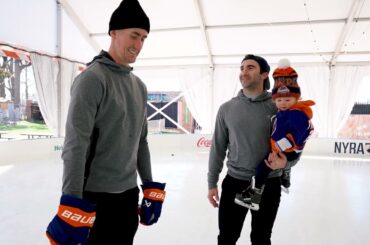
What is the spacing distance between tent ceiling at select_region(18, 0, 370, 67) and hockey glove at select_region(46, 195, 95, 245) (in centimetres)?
653

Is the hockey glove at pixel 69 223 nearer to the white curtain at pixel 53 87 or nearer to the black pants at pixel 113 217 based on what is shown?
the black pants at pixel 113 217

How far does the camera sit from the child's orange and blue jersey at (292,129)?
4.52 feet

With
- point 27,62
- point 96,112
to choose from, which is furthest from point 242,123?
point 27,62

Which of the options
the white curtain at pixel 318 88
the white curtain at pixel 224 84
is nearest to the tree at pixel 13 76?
the white curtain at pixel 224 84

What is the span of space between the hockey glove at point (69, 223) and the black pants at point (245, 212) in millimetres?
897

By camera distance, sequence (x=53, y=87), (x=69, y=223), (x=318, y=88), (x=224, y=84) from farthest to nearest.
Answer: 1. (x=224, y=84)
2. (x=318, y=88)
3. (x=53, y=87)
4. (x=69, y=223)

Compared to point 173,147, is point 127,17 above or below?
above

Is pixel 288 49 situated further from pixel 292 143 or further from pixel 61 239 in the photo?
pixel 61 239

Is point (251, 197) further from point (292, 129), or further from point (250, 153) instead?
point (292, 129)

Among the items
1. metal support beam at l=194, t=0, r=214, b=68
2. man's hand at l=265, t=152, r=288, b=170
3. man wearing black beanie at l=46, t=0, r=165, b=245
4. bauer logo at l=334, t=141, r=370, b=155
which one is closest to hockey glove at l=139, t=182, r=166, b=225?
man wearing black beanie at l=46, t=0, r=165, b=245

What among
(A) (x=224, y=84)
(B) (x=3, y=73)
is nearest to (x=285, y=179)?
(B) (x=3, y=73)

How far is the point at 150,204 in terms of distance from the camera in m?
1.32

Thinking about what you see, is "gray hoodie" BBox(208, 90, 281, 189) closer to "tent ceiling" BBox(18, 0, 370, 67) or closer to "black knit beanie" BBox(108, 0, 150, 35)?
"black knit beanie" BBox(108, 0, 150, 35)

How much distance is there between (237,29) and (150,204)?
270 inches
